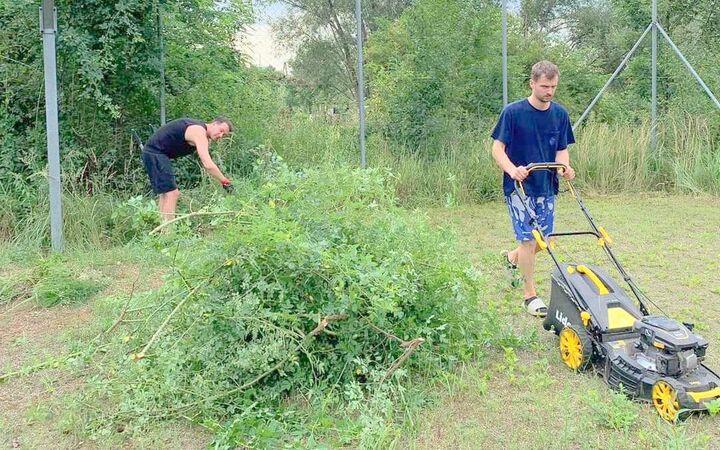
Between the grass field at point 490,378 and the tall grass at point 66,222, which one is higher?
the tall grass at point 66,222

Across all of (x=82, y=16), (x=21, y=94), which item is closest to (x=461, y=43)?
(x=82, y=16)

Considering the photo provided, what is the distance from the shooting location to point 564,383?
3.35 m

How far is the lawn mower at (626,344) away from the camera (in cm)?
291

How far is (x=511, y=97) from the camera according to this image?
960 centimetres

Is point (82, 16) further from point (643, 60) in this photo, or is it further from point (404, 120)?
point (643, 60)

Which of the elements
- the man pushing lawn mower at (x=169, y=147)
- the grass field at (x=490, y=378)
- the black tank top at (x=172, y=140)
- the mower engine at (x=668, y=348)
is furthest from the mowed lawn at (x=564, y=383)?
the black tank top at (x=172, y=140)

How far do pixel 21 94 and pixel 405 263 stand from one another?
576 cm

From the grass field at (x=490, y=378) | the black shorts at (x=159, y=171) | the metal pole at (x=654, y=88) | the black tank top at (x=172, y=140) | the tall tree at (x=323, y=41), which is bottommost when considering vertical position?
the grass field at (x=490, y=378)

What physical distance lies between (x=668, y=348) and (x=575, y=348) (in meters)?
0.57

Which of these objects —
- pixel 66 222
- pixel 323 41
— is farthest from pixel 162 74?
pixel 323 41

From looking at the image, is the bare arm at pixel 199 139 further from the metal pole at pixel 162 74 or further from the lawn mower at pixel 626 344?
the lawn mower at pixel 626 344

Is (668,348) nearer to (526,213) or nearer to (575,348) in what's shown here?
(575,348)

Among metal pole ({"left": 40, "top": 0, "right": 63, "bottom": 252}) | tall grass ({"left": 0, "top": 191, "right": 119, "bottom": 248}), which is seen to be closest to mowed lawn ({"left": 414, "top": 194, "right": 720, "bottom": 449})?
tall grass ({"left": 0, "top": 191, "right": 119, "bottom": 248})

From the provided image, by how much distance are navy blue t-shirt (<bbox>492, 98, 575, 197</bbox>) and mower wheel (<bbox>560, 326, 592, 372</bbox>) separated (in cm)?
113
